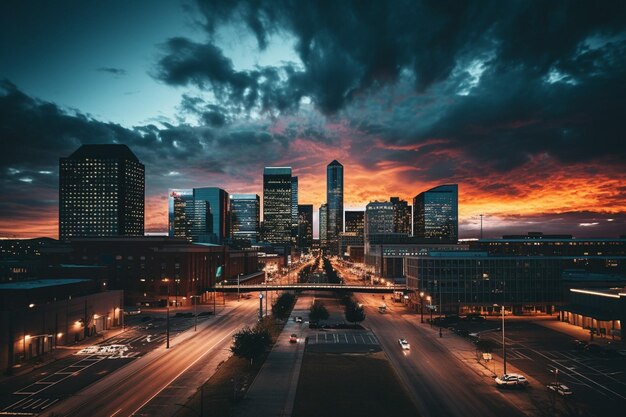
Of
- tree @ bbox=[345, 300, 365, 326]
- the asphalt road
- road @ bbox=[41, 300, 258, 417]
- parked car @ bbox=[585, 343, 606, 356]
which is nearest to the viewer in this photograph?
road @ bbox=[41, 300, 258, 417]

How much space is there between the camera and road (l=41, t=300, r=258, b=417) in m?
46.0

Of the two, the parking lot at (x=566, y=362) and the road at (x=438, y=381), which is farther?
the parking lot at (x=566, y=362)

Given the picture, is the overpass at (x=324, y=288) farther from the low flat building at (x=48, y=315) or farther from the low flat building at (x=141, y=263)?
the low flat building at (x=48, y=315)

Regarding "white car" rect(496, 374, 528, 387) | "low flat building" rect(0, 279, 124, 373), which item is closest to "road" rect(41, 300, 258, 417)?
"low flat building" rect(0, 279, 124, 373)

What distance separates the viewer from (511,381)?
174ft

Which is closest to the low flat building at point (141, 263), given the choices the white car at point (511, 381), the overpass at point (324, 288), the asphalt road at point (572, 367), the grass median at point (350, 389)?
the overpass at point (324, 288)

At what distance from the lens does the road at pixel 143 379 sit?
4600cm

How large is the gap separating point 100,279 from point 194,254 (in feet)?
132

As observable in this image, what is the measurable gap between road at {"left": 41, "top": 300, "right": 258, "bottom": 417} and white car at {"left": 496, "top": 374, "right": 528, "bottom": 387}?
43076 millimetres

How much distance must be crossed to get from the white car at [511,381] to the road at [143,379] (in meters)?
43.1

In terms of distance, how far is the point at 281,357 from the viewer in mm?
68438

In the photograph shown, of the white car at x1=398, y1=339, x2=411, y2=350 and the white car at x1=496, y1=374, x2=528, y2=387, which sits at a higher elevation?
the white car at x1=496, y1=374, x2=528, y2=387

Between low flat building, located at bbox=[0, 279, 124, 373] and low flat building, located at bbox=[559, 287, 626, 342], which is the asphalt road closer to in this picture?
low flat building, located at bbox=[559, 287, 626, 342]

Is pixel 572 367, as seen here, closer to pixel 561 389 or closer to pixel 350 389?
pixel 561 389
